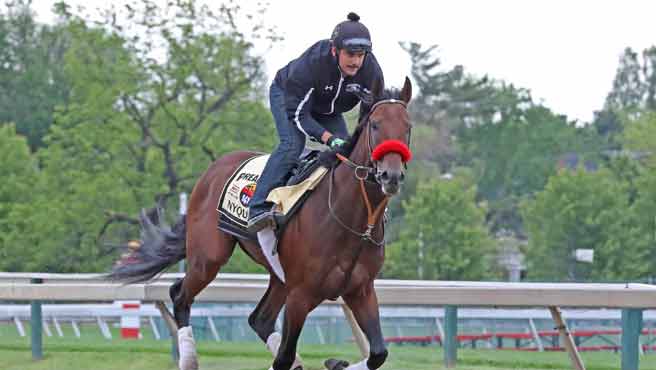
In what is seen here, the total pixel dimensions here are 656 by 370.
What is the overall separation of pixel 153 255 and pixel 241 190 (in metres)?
1.74

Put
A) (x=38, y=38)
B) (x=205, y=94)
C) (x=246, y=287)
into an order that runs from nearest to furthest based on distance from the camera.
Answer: (x=246, y=287) < (x=205, y=94) < (x=38, y=38)

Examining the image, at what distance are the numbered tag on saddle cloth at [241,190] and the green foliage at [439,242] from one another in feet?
81.0

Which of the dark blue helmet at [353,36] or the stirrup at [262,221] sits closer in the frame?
the dark blue helmet at [353,36]

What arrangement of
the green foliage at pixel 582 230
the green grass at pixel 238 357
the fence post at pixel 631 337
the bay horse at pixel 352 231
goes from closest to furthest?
the bay horse at pixel 352 231
the fence post at pixel 631 337
the green grass at pixel 238 357
the green foliage at pixel 582 230

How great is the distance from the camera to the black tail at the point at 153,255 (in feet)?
33.7

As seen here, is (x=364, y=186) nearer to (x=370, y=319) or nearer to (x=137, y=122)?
(x=370, y=319)

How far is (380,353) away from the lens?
25.3ft

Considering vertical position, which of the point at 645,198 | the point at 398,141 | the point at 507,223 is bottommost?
the point at 507,223

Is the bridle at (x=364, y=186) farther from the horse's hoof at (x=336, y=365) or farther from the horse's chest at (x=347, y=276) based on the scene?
the horse's hoof at (x=336, y=365)

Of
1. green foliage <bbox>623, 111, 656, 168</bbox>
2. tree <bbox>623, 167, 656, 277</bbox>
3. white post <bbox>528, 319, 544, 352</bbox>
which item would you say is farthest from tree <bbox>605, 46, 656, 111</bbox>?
white post <bbox>528, 319, 544, 352</bbox>

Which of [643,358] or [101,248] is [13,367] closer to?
[643,358]

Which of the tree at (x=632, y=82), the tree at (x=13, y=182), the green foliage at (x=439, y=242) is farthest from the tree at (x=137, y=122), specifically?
the tree at (x=632, y=82)

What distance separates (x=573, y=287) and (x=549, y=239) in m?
23.7

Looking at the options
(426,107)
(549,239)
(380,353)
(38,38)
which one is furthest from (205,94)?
(426,107)
